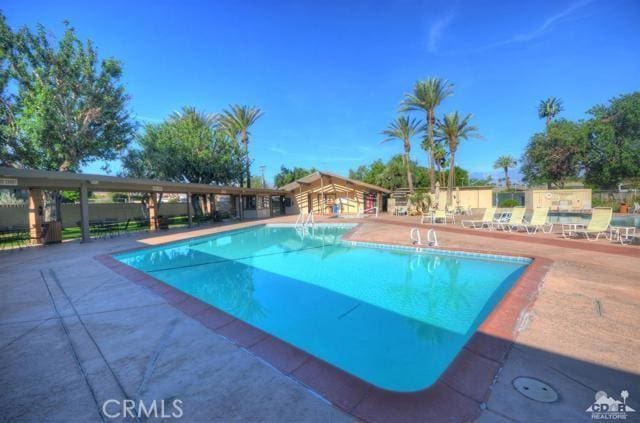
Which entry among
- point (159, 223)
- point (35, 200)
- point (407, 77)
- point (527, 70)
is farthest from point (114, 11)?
point (527, 70)

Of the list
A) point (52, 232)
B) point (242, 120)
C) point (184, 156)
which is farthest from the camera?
point (242, 120)

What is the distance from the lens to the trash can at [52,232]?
35.2 ft

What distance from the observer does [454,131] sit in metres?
24.4

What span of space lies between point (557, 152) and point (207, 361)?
3547cm

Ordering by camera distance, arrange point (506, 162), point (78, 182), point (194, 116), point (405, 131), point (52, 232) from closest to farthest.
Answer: point (78, 182)
point (52, 232)
point (194, 116)
point (405, 131)
point (506, 162)

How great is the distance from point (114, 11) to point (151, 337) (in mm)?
14041

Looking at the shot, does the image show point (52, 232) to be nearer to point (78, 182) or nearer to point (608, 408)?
point (78, 182)

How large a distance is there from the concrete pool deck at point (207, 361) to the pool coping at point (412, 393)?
0.12 ft

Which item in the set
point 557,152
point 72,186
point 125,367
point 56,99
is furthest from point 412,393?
point 557,152

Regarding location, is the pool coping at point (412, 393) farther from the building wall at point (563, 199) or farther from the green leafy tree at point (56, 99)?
the building wall at point (563, 199)

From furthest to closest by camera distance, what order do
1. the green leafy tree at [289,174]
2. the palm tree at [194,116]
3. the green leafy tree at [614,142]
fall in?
the green leafy tree at [289,174] → the palm tree at [194,116] → the green leafy tree at [614,142]

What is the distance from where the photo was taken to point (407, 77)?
2406 centimetres

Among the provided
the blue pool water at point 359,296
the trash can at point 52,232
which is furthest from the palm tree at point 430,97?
the trash can at point 52,232

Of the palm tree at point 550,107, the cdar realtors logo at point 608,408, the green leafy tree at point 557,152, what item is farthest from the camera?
the palm tree at point 550,107
